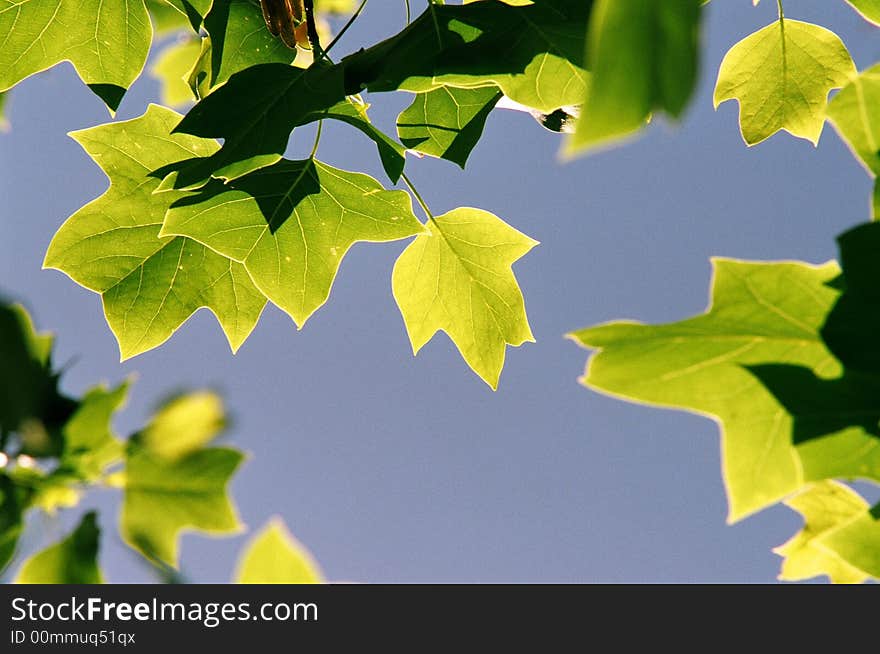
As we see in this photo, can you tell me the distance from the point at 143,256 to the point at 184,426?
442mm

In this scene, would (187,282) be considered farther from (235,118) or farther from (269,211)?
(235,118)

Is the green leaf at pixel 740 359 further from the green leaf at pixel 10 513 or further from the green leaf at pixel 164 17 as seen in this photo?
the green leaf at pixel 164 17

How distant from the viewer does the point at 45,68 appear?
815 millimetres

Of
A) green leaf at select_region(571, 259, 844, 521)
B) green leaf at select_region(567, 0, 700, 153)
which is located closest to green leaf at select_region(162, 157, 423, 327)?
green leaf at select_region(571, 259, 844, 521)

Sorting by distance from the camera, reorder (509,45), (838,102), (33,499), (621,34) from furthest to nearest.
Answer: (509,45)
(33,499)
(838,102)
(621,34)

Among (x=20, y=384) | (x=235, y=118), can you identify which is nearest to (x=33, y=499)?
(x=20, y=384)

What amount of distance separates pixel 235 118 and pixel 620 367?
1.42 ft

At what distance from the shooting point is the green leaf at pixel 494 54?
614mm

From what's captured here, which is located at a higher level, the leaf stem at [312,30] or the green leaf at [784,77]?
the green leaf at [784,77]

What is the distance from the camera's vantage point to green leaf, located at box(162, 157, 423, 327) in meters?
0.75

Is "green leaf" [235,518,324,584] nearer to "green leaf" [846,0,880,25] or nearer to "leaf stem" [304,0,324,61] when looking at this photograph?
"leaf stem" [304,0,324,61]

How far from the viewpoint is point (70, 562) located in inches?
19.0

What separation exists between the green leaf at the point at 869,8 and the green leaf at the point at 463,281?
0.43 meters

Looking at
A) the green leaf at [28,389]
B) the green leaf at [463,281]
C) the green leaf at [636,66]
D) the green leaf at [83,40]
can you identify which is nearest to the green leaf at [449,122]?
the green leaf at [463,281]
